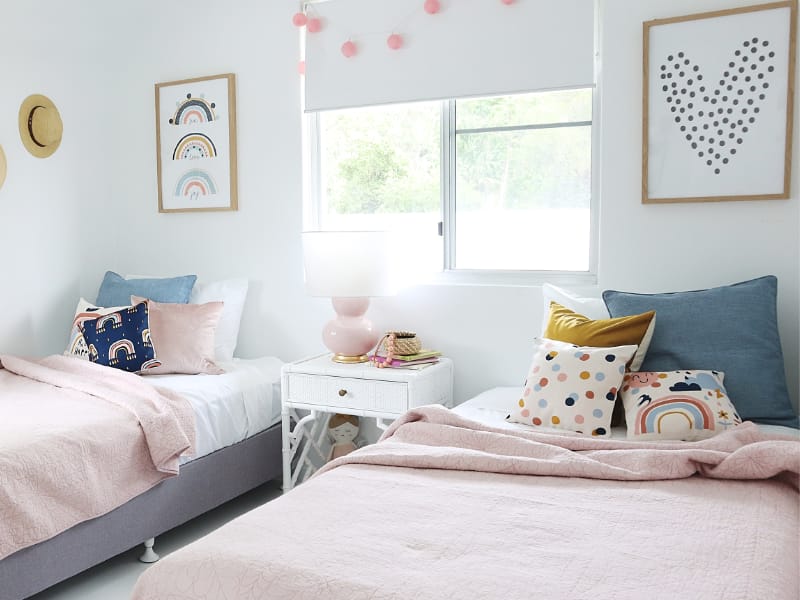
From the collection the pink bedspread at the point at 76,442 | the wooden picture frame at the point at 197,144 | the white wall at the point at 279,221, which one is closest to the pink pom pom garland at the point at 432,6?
the white wall at the point at 279,221

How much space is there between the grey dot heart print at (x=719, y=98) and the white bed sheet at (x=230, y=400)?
6.17 ft

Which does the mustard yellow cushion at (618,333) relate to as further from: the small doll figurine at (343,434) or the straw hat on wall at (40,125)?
the straw hat on wall at (40,125)

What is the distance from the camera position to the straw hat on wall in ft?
11.4

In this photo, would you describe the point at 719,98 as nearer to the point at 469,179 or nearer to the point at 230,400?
the point at 469,179

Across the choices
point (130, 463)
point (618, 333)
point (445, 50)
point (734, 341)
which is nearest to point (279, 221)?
point (445, 50)

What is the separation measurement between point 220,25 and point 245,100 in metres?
0.38

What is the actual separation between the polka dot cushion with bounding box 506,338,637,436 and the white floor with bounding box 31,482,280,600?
1.38m

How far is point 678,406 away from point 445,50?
1698mm

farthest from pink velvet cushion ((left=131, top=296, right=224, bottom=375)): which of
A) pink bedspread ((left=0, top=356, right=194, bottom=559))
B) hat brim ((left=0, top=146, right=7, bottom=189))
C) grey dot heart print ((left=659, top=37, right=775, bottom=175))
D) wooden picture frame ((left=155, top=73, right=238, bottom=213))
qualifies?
grey dot heart print ((left=659, top=37, right=775, bottom=175))

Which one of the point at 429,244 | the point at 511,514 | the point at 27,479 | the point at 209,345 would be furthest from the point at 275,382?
the point at 511,514

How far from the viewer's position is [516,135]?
3082 millimetres

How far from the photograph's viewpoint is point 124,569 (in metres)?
2.65

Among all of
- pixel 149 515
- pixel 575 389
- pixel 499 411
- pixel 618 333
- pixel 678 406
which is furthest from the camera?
pixel 149 515

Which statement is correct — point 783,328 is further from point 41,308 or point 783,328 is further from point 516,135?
point 41,308
